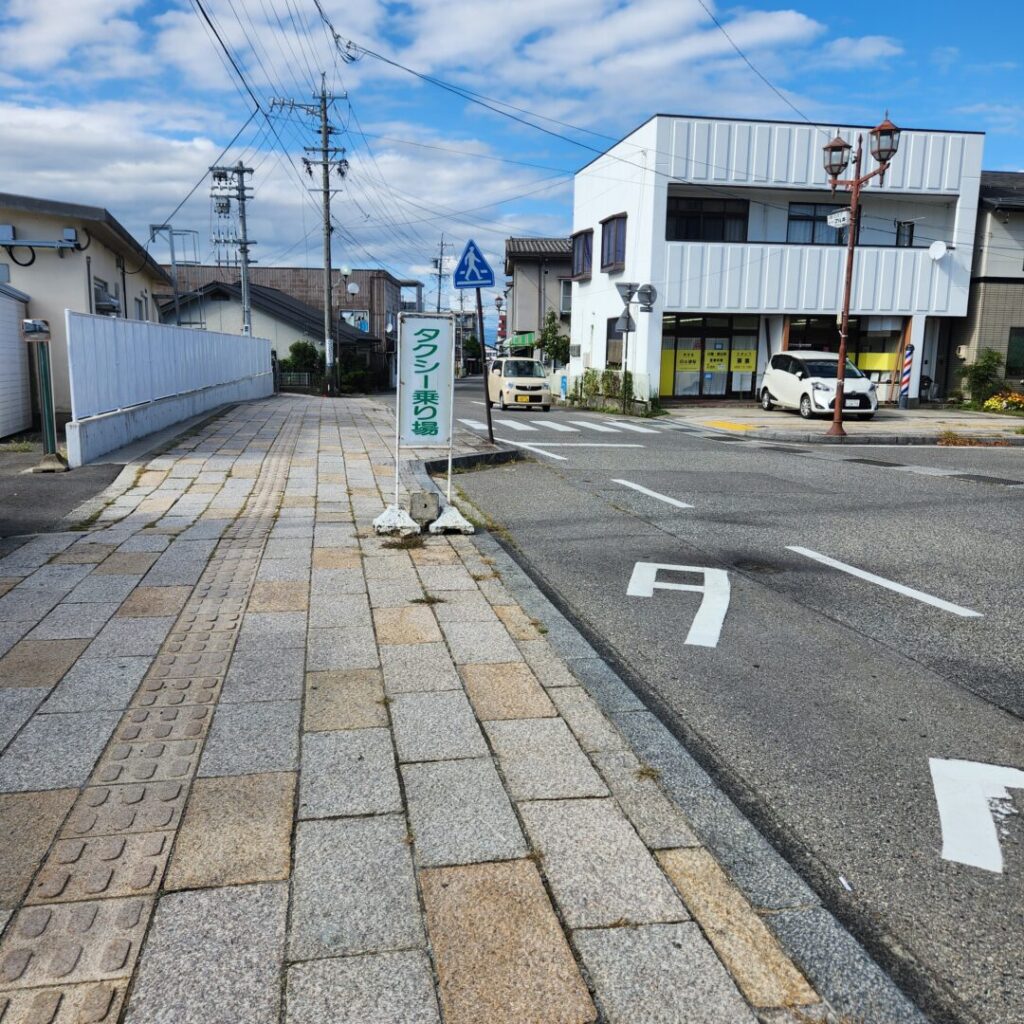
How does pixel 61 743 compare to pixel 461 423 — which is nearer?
pixel 61 743

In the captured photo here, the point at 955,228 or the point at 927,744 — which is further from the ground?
the point at 955,228

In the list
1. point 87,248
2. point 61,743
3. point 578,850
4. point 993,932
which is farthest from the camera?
point 87,248

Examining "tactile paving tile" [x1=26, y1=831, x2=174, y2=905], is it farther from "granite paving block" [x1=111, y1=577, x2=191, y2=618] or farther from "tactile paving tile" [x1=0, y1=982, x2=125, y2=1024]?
"granite paving block" [x1=111, y1=577, x2=191, y2=618]

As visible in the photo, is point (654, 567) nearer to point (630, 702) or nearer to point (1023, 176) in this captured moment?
point (630, 702)

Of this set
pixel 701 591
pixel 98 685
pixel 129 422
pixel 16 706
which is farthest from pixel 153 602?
pixel 129 422

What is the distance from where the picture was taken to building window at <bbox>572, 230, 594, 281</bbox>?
33.2m

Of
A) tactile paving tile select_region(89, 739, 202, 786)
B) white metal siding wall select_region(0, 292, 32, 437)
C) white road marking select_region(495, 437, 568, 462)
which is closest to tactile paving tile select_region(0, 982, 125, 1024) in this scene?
tactile paving tile select_region(89, 739, 202, 786)

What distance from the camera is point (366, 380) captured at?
45.6m

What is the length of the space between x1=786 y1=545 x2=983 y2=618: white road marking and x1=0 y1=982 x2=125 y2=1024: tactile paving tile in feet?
17.1

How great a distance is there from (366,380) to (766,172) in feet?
80.6

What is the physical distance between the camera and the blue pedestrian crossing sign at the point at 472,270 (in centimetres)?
1114

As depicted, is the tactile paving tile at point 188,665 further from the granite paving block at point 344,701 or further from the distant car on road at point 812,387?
the distant car on road at point 812,387

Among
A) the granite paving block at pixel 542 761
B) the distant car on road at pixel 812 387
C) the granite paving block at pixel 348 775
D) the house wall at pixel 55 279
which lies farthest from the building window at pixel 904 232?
the granite paving block at pixel 348 775

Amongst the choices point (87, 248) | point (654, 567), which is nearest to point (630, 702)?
point (654, 567)
